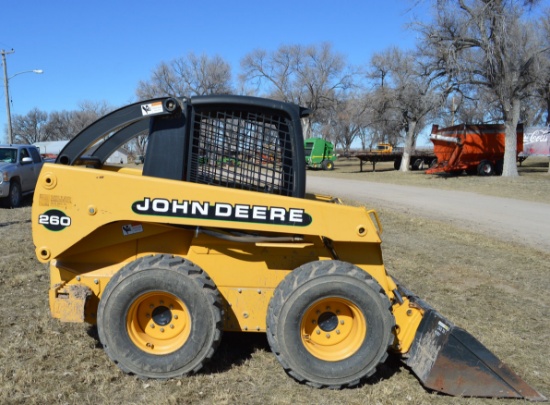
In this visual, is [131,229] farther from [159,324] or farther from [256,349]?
[256,349]

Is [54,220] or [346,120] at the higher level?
[346,120]

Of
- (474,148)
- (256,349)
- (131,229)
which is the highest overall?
(474,148)

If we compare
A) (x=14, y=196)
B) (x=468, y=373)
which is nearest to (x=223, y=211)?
(x=468, y=373)

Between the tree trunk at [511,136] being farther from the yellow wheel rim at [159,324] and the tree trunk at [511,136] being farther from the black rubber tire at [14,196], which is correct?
the yellow wheel rim at [159,324]

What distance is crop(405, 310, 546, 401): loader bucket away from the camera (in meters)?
3.63

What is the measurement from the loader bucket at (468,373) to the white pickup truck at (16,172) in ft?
40.4

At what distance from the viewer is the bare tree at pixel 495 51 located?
23.0m

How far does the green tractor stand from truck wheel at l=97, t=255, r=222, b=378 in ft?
121

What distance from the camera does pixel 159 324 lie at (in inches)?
151

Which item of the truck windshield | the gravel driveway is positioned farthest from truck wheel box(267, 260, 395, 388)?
the truck windshield

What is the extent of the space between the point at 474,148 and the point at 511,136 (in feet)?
10.6

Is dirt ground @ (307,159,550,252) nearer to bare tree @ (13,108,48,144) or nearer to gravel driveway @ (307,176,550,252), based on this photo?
gravel driveway @ (307,176,550,252)

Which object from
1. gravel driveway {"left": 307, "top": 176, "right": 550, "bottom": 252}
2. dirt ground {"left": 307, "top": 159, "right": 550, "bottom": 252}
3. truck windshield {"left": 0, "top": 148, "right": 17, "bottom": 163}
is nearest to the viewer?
gravel driveway {"left": 307, "top": 176, "right": 550, "bottom": 252}

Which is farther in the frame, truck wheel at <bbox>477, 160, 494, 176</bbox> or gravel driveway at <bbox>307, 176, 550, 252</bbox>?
truck wheel at <bbox>477, 160, 494, 176</bbox>
